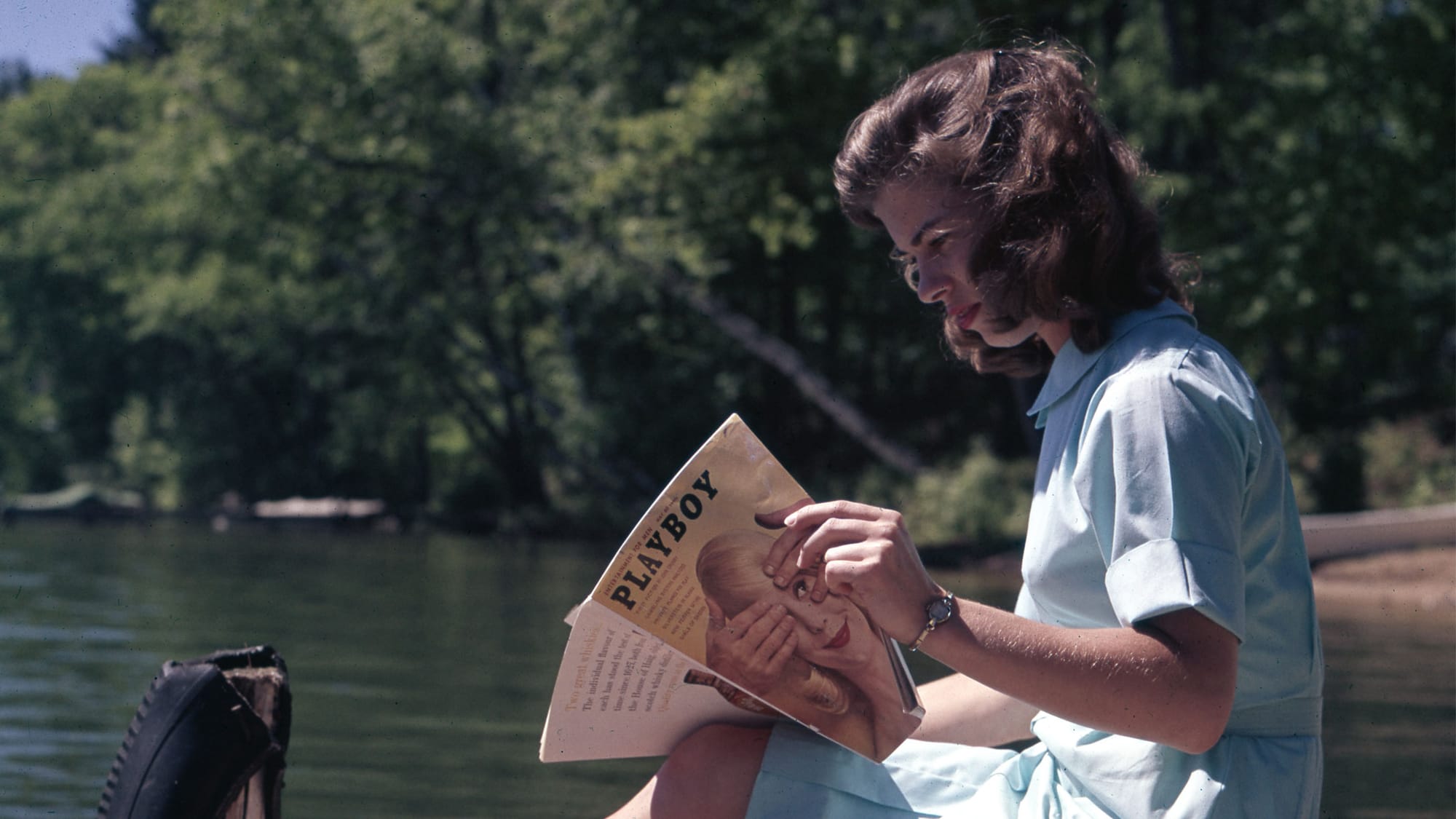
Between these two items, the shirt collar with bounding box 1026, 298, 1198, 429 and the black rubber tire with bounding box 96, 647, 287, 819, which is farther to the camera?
the black rubber tire with bounding box 96, 647, 287, 819

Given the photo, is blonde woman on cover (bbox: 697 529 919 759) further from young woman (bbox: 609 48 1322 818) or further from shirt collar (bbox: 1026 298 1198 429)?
shirt collar (bbox: 1026 298 1198 429)

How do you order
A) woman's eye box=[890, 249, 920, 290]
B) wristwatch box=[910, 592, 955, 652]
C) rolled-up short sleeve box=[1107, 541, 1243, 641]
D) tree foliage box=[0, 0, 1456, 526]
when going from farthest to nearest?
tree foliage box=[0, 0, 1456, 526], woman's eye box=[890, 249, 920, 290], wristwatch box=[910, 592, 955, 652], rolled-up short sleeve box=[1107, 541, 1243, 641]

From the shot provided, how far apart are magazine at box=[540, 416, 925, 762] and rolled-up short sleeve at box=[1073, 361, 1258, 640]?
0.31 metres

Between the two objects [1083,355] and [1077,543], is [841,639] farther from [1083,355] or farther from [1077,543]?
[1083,355]

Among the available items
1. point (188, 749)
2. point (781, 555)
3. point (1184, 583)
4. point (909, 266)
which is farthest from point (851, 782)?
point (188, 749)

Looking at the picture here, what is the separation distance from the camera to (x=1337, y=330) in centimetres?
1862

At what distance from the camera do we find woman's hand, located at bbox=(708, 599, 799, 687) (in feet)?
5.38

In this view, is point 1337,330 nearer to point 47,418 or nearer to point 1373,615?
point 1373,615

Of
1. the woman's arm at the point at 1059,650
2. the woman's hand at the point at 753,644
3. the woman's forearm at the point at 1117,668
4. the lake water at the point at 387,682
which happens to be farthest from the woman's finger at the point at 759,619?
the lake water at the point at 387,682

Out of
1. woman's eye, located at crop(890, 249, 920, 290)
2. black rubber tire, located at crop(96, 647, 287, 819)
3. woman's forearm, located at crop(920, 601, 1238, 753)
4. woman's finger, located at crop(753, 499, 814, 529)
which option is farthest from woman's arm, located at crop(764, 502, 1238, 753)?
black rubber tire, located at crop(96, 647, 287, 819)

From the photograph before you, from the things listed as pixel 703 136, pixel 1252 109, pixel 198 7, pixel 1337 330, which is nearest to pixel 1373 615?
pixel 1252 109

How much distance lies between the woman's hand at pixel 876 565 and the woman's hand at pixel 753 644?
0.35 ft

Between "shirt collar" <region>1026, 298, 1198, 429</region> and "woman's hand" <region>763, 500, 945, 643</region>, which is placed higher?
"shirt collar" <region>1026, 298, 1198, 429</region>

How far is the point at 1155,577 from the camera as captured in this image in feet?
4.57
